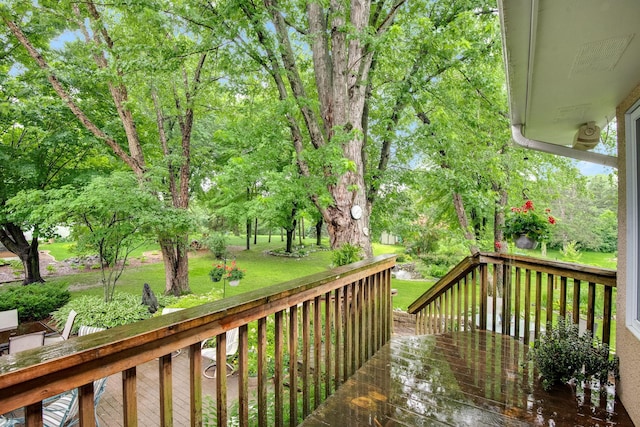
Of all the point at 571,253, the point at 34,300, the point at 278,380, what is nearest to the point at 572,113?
the point at 278,380

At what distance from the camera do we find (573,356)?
2244mm

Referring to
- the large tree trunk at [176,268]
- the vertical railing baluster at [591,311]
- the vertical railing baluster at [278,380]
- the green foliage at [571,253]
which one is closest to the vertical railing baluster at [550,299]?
the vertical railing baluster at [591,311]

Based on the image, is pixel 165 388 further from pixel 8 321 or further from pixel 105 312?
pixel 8 321

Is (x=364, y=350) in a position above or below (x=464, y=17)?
below

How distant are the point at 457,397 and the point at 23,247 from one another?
13.1 m

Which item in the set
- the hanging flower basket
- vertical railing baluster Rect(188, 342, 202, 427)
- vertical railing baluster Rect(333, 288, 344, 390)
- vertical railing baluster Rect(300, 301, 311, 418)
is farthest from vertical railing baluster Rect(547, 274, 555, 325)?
vertical railing baluster Rect(188, 342, 202, 427)

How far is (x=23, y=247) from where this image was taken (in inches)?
407

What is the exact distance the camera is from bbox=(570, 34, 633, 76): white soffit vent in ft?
5.08

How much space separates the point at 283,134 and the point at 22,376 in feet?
21.2

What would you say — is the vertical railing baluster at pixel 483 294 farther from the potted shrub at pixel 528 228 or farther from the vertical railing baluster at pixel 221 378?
the vertical railing baluster at pixel 221 378

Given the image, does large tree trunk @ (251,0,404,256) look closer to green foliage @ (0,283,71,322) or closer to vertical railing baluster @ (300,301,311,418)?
vertical railing baluster @ (300,301,311,418)

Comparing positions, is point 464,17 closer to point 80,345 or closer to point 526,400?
point 526,400

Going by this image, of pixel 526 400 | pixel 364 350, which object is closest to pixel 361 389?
pixel 364 350

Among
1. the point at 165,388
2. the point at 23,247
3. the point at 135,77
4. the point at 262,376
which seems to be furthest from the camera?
the point at 23,247
